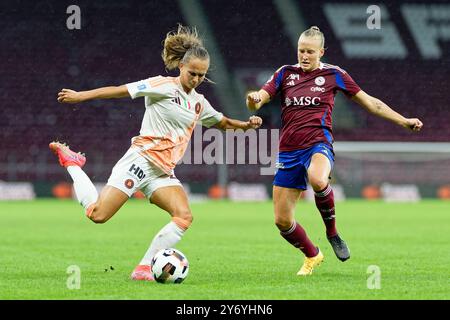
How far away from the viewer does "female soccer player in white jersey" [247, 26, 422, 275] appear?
7883 millimetres

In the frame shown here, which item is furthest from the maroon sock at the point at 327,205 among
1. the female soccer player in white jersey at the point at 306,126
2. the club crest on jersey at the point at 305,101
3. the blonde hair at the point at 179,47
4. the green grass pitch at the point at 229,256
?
the blonde hair at the point at 179,47

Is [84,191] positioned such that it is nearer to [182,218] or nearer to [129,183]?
[129,183]

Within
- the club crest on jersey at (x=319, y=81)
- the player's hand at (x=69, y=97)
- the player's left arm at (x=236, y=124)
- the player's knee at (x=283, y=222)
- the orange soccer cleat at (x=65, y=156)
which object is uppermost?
the club crest on jersey at (x=319, y=81)

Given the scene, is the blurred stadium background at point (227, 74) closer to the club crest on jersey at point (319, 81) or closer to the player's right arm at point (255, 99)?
the club crest on jersey at point (319, 81)

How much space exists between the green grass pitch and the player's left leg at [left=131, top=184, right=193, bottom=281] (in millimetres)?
210

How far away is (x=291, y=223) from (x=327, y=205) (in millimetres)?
378

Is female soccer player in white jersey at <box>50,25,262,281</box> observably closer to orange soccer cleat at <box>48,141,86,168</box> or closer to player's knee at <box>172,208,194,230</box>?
player's knee at <box>172,208,194,230</box>

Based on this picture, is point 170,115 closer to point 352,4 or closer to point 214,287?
point 214,287

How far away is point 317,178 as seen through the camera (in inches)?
297

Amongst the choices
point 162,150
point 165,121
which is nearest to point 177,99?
point 165,121

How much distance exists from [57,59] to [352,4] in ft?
29.9

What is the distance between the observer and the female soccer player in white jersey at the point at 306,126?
7883 mm

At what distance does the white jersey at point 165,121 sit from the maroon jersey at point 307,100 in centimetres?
80
